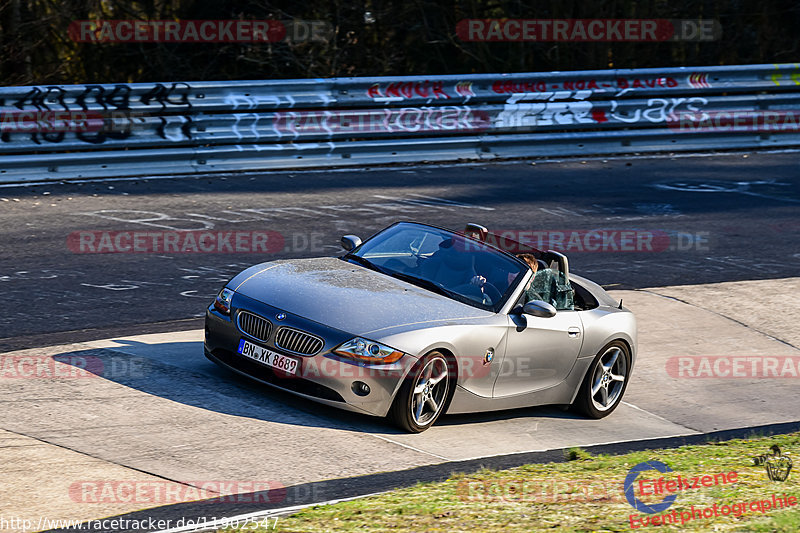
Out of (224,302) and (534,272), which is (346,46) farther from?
(224,302)

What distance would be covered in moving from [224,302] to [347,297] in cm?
94

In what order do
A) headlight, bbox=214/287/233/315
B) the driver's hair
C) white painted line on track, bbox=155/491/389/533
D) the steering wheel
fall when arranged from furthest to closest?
the driver's hair, the steering wheel, headlight, bbox=214/287/233/315, white painted line on track, bbox=155/491/389/533

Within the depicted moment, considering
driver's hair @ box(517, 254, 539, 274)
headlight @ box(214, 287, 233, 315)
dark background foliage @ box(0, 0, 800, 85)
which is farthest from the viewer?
dark background foliage @ box(0, 0, 800, 85)

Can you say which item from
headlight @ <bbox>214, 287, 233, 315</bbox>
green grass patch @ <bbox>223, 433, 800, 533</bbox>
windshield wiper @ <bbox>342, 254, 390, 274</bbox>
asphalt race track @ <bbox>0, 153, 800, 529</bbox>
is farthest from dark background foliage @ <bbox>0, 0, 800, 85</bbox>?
green grass patch @ <bbox>223, 433, 800, 533</bbox>

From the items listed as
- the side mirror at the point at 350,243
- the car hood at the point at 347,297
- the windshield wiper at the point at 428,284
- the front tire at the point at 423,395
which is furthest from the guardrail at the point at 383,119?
the front tire at the point at 423,395

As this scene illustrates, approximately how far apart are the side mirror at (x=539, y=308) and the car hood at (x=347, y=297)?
29cm

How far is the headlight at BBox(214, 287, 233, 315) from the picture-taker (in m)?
7.92

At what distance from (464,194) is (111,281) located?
6.67 metres

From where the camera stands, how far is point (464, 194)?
53.5 feet

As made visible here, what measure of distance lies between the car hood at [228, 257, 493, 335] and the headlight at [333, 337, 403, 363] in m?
0.09

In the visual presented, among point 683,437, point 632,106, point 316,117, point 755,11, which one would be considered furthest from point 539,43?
point 683,437

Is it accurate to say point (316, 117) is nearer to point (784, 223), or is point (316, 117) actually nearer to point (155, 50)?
point (155, 50)

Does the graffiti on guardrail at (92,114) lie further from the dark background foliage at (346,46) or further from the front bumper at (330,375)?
the front bumper at (330,375)

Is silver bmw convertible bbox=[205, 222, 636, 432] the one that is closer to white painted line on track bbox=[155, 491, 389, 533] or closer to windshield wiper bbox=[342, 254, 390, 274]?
windshield wiper bbox=[342, 254, 390, 274]
